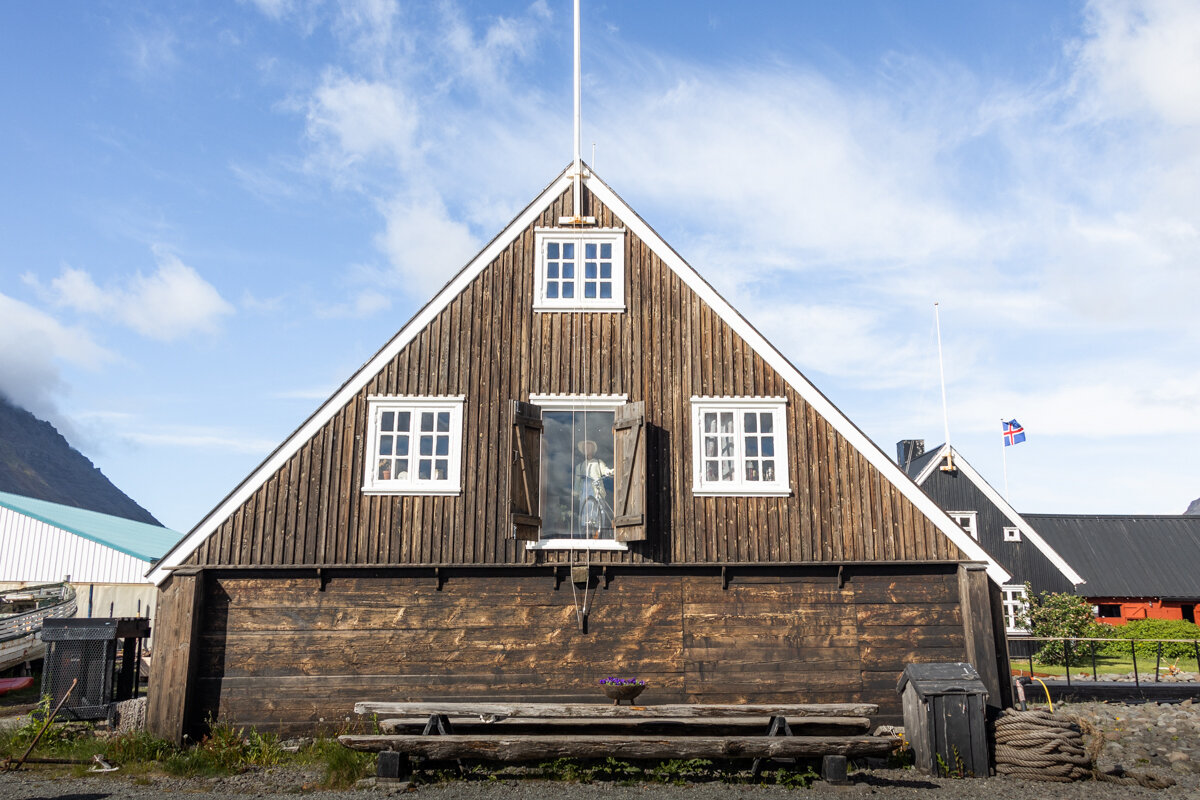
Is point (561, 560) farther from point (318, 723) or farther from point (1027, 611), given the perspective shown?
point (1027, 611)

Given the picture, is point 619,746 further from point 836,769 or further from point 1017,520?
point 1017,520

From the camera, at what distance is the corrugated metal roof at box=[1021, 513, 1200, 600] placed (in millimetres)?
30078

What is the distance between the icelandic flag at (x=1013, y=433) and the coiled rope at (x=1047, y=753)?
74.4 feet

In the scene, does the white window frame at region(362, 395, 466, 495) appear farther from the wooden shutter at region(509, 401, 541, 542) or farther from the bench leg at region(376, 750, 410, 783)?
the bench leg at region(376, 750, 410, 783)

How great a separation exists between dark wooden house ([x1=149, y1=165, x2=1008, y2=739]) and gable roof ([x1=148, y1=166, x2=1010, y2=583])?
4 centimetres

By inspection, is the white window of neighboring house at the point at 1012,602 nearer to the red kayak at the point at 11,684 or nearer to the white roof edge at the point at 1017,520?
the white roof edge at the point at 1017,520

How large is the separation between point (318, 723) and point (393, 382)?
198 inches

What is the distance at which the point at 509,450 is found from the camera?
43.0ft

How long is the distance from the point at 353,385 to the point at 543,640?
15.7ft

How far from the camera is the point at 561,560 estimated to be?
41.4 ft

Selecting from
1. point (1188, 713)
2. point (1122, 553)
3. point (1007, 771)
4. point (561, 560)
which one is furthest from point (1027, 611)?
point (561, 560)

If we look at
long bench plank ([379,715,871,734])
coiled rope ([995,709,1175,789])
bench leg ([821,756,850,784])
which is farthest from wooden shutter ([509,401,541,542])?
coiled rope ([995,709,1175,789])

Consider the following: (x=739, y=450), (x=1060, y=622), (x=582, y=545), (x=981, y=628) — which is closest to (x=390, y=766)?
(x=582, y=545)

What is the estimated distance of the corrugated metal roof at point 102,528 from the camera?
28575 mm
